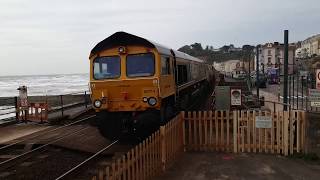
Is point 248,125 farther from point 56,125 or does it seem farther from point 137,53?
point 56,125

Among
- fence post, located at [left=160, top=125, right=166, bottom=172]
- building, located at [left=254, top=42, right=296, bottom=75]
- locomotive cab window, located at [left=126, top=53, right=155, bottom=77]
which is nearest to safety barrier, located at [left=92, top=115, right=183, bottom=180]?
fence post, located at [left=160, top=125, right=166, bottom=172]

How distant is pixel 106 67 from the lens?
1403 cm

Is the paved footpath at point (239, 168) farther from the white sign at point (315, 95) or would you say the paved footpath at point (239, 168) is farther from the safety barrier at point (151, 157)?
the white sign at point (315, 95)

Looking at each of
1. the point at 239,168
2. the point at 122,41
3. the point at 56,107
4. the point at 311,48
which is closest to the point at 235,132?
the point at 239,168

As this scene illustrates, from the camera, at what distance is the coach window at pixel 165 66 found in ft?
45.8

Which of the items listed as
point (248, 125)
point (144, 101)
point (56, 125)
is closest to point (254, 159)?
point (248, 125)

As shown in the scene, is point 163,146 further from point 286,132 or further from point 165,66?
point 165,66

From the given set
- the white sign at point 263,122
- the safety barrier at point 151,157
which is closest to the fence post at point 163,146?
the safety barrier at point 151,157

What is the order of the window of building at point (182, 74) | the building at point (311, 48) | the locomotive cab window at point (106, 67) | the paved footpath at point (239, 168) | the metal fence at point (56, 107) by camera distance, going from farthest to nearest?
the building at point (311, 48)
the metal fence at point (56, 107)
the window of building at point (182, 74)
the locomotive cab window at point (106, 67)
the paved footpath at point (239, 168)

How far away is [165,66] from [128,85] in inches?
59.5

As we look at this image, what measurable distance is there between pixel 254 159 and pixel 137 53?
485 cm

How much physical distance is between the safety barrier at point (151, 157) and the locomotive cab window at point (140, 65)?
2.03 metres

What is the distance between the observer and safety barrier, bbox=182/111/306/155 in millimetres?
12156

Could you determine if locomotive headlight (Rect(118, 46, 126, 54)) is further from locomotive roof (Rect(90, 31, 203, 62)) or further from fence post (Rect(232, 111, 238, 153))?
fence post (Rect(232, 111, 238, 153))
